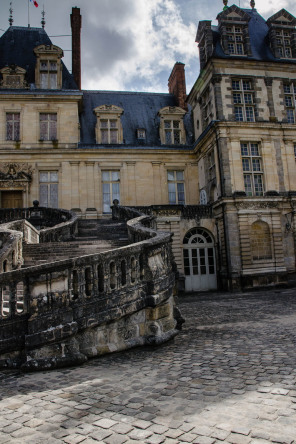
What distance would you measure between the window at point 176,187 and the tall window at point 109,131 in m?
4.34

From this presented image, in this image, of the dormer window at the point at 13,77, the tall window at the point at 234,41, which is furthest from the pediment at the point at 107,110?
the tall window at the point at 234,41

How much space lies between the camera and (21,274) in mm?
4828

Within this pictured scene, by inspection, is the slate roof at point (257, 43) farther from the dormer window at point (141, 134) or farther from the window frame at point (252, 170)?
the dormer window at point (141, 134)

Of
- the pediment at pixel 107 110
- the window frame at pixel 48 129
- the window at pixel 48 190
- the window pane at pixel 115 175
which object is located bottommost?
the window at pixel 48 190

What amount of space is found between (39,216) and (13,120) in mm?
8405

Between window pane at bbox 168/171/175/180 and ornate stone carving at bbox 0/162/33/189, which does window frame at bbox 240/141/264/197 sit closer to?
window pane at bbox 168/171/175/180

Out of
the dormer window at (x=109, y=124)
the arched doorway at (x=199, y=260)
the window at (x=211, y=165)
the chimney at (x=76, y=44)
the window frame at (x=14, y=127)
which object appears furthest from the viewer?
the chimney at (x=76, y=44)

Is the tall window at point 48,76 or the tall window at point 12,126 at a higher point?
the tall window at point 48,76

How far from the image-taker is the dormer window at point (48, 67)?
2119cm

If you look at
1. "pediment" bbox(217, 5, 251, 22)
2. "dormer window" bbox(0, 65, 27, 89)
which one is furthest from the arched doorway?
"dormer window" bbox(0, 65, 27, 89)

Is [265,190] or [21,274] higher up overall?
[265,190]

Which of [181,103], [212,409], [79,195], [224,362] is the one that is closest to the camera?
[212,409]

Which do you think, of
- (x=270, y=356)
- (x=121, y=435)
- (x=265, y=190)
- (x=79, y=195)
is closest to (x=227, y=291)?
(x=265, y=190)

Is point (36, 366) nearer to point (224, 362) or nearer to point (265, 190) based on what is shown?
point (224, 362)
